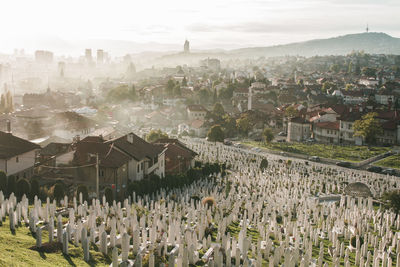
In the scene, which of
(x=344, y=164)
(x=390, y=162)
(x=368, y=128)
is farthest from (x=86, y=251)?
(x=368, y=128)

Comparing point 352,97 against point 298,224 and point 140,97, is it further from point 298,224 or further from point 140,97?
point 298,224

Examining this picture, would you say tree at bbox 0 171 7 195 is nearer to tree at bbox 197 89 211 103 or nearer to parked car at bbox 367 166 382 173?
parked car at bbox 367 166 382 173

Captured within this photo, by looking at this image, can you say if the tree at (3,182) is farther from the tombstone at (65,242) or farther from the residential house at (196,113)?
the residential house at (196,113)

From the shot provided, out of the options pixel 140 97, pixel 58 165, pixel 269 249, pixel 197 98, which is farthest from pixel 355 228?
pixel 140 97

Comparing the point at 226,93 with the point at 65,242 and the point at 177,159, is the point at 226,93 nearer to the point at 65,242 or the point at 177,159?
the point at 177,159

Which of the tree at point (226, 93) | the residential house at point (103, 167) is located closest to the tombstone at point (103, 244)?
the residential house at point (103, 167)
